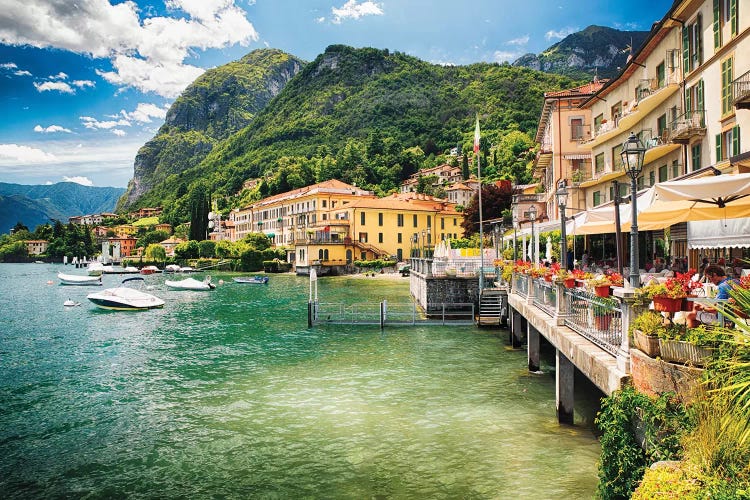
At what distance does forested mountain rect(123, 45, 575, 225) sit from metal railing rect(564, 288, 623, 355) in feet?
318

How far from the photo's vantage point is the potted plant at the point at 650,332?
6887mm

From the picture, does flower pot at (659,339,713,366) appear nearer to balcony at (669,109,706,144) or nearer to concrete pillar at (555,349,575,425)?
concrete pillar at (555,349,575,425)

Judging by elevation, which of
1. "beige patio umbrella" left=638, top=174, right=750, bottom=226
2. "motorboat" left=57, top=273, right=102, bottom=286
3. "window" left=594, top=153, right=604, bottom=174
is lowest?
"motorboat" left=57, top=273, right=102, bottom=286

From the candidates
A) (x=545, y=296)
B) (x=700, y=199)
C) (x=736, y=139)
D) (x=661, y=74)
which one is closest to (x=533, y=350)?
(x=545, y=296)

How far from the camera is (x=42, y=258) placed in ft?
567

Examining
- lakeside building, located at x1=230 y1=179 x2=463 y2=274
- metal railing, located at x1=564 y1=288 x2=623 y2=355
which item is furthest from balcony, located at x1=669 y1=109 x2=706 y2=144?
lakeside building, located at x1=230 y1=179 x2=463 y2=274

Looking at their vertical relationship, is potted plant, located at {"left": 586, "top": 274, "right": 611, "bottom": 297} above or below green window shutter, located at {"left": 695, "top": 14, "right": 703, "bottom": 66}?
below

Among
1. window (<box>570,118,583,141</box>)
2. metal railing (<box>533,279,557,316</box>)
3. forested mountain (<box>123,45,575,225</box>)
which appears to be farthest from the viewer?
forested mountain (<box>123,45,575,225</box>)

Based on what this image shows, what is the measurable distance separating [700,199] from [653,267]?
9.43 meters

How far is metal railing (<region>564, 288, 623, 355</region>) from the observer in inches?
366

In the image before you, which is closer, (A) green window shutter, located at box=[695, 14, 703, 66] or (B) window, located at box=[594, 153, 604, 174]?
(A) green window shutter, located at box=[695, 14, 703, 66]

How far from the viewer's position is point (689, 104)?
2311cm

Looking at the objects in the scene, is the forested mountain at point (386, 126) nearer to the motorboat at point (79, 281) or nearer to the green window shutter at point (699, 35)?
the motorboat at point (79, 281)

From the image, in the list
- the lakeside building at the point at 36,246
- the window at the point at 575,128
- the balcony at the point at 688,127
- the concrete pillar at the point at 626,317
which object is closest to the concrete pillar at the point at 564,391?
the concrete pillar at the point at 626,317
